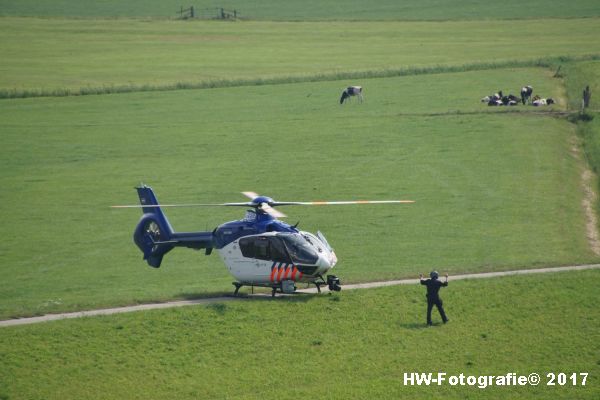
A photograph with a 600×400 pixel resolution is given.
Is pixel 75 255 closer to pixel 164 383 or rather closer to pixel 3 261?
A: pixel 3 261

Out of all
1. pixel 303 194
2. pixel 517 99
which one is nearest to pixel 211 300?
pixel 303 194

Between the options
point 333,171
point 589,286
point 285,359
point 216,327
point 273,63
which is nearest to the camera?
point 285,359

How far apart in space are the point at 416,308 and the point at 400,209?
1423cm

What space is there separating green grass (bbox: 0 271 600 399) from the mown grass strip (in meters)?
44.6

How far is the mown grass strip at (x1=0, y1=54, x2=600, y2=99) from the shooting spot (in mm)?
71250

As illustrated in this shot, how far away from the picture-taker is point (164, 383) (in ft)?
85.3

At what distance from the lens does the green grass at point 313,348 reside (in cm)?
2553

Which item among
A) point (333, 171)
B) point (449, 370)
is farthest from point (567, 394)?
A: point (333, 171)

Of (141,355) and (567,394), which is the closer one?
(567,394)

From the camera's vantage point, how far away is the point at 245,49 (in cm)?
9419

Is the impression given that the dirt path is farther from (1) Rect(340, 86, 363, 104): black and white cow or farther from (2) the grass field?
(1) Rect(340, 86, 363, 104): black and white cow

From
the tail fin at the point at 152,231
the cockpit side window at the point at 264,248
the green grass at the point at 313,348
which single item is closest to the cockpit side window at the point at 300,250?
the cockpit side window at the point at 264,248

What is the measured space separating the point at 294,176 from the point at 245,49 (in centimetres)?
4638

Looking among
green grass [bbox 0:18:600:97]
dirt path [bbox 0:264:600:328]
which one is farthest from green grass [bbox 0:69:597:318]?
green grass [bbox 0:18:600:97]
